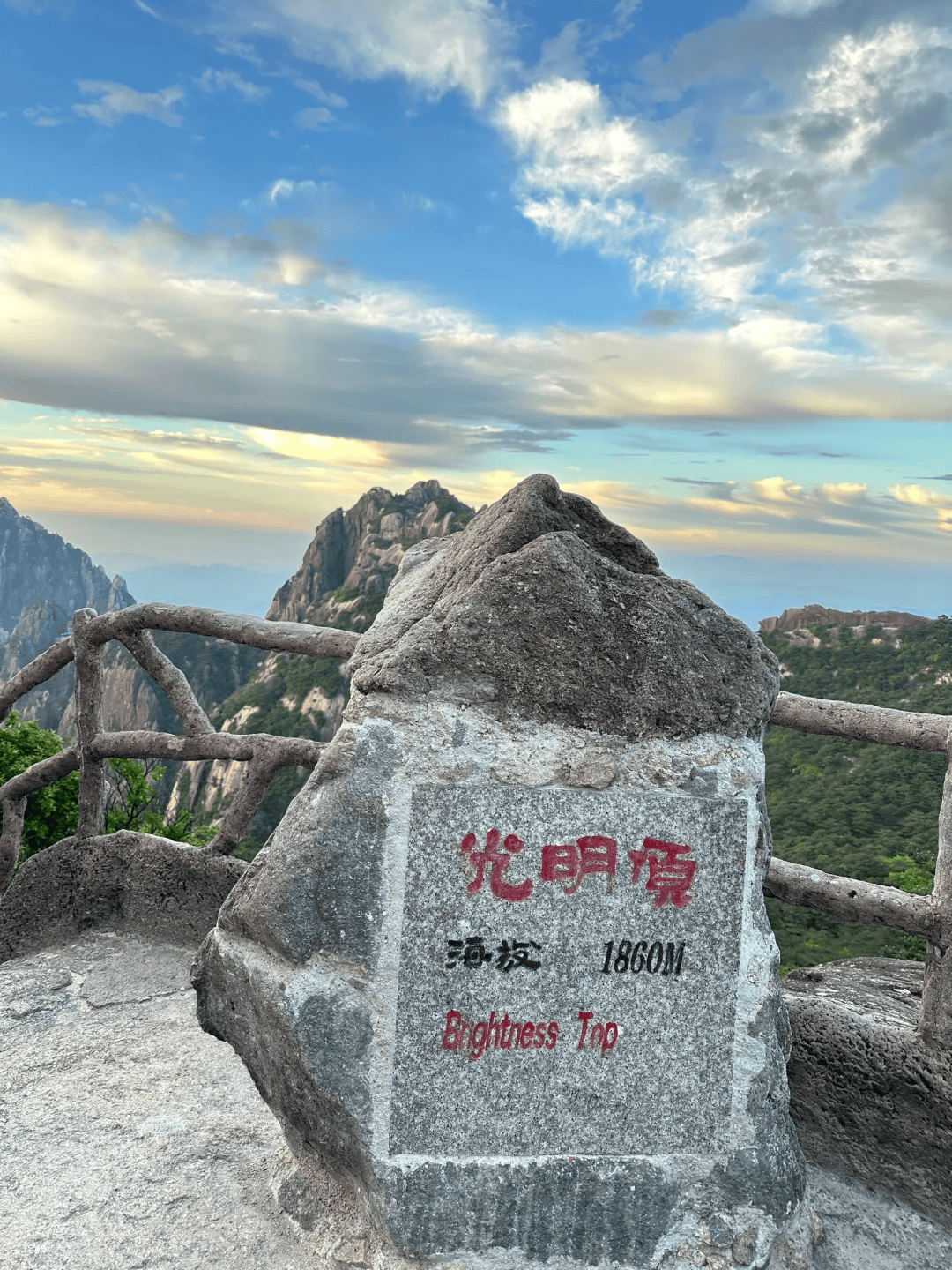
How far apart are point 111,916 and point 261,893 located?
2610 millimetres

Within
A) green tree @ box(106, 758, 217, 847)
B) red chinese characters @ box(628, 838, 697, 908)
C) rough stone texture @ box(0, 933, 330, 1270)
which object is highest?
red chinese characters @ box(628, 838, 697, 908)

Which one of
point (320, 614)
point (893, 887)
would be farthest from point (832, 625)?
point (320, 614)

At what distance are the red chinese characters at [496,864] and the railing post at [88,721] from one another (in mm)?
2843

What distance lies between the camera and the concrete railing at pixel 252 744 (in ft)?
11.0

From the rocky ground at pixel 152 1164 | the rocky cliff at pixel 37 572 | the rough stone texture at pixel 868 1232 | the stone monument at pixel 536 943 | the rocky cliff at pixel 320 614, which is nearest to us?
the stone monument at pixel 536 943

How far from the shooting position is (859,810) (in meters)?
11.1

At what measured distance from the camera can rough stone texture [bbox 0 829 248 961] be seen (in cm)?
472

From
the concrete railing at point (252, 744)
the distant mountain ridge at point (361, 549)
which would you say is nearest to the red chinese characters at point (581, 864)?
the concrete railing at point (252, 744)

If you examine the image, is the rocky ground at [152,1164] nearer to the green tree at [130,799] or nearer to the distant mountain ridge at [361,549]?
the green tree at [130,799]

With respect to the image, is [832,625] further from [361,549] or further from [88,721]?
[361,549]

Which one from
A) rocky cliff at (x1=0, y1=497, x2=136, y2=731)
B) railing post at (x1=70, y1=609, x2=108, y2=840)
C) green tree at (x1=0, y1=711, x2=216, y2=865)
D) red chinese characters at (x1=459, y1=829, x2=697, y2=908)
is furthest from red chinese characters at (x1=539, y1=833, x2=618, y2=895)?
rocky cliff at (x1=0, y1=497, x2=136, y2=731)

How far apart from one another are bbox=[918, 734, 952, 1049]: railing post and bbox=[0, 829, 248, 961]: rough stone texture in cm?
310

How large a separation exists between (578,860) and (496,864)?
23 centimetres

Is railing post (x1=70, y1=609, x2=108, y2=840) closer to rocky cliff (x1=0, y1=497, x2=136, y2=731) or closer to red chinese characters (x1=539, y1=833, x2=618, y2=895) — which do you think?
red chinese characters (x1=539, y1=833, x2=618, y2=895)
